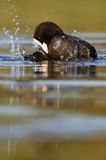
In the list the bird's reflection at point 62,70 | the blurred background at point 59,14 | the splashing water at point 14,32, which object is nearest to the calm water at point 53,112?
the bird's reflection at point 62,70

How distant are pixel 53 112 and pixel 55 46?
5.07 meters

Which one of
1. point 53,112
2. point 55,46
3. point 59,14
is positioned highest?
point 59,14

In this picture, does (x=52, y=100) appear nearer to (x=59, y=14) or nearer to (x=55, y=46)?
(x=55, y=46)

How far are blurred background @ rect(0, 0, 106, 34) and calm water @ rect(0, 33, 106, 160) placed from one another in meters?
8.93

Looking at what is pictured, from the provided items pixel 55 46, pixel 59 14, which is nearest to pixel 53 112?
pixel 55 46

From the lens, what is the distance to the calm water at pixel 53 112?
376 cm

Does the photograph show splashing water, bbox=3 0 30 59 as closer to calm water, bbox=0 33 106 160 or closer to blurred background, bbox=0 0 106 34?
blurred background, bbox=0 0 106 34

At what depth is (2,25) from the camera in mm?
18422

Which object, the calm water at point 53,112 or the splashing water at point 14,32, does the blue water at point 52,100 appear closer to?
the calm water at point 53,112

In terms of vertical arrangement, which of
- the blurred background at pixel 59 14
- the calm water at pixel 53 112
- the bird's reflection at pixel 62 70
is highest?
the blurred background at pixel 59 14

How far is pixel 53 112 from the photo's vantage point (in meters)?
4.88

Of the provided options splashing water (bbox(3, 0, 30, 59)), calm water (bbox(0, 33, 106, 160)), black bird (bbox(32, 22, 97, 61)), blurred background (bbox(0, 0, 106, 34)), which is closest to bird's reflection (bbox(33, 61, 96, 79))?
calm water (bbox(0, 33, 106, 160))

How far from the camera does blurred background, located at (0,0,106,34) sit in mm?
18000

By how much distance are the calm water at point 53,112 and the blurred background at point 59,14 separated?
8928 millimetres
